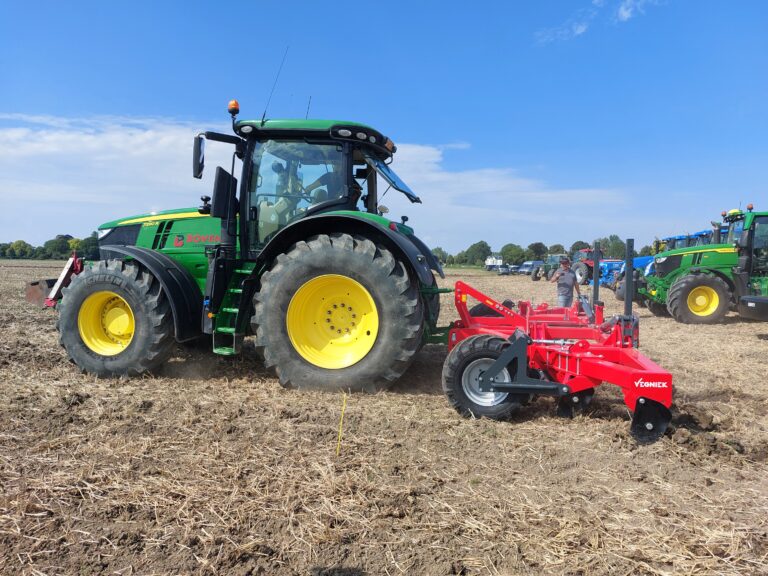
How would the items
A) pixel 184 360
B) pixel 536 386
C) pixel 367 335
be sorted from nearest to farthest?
pixel 536 386 < pixel 367 335 < pixel 184 360

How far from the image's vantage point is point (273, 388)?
15.8 feet

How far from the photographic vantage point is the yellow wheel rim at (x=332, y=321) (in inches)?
184

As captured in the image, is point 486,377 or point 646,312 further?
point 646,312

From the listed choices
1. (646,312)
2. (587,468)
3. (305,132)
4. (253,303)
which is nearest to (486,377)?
(587,468)

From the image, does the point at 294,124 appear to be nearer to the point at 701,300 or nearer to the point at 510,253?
the point at 701,300

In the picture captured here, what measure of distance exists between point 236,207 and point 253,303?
1.07m

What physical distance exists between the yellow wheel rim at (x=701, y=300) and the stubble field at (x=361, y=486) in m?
6.71

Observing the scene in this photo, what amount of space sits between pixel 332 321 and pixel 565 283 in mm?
5377

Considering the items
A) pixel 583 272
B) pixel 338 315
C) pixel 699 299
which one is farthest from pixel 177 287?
pixel 583 272

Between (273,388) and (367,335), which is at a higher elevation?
(367,335)

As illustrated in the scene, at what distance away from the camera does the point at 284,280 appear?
464cm

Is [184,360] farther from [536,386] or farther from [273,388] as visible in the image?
[536,386]

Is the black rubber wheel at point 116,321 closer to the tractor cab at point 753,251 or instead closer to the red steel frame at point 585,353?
the red steel frame at point 585,353

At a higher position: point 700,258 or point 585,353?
point 700,258
